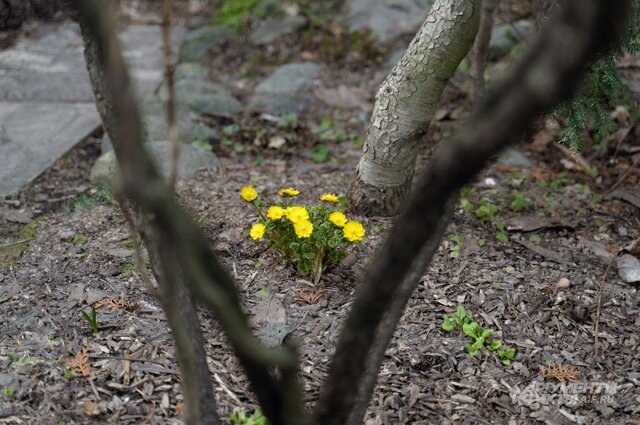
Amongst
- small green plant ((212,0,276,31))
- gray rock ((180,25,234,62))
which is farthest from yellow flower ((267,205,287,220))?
small green plant ((212,0,276,31))

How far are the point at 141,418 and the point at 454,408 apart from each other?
43.3 inches

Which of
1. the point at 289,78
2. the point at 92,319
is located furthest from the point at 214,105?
the point at 92,319

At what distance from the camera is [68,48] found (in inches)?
235

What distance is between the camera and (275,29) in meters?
A: 6.39

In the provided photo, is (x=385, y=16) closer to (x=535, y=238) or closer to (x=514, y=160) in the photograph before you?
(x=514, y=160)

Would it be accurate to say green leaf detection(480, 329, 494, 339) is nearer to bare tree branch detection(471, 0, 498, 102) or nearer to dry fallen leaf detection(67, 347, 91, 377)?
dry fallen leaf detection(67, 347, 91, 377)

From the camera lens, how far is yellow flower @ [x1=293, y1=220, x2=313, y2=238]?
2.75 meters

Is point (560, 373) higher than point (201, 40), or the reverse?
point (560, 373)

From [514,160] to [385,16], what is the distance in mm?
2642

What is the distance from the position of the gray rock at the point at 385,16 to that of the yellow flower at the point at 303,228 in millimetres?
3740

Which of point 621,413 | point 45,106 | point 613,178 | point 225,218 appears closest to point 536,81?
point 621,413

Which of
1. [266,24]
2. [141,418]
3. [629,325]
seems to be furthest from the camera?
[266,24]

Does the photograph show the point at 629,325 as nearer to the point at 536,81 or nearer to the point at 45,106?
the point at 536,81

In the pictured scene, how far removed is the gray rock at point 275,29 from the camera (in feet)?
20.6
